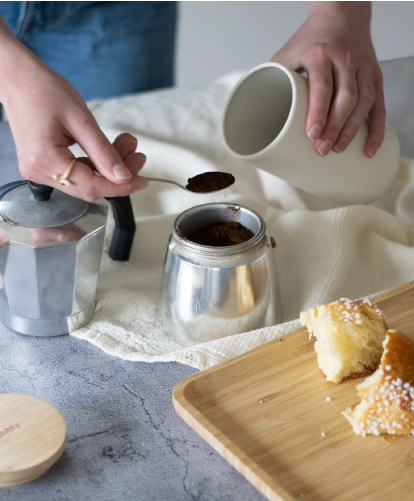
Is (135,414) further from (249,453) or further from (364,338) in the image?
(364,338)

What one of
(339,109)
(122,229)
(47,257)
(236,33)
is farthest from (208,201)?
(236,33)

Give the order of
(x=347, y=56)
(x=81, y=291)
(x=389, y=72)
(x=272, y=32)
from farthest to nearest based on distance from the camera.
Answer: (x=272, y=32) → (x=389, y=72) → (x=347, y=56) → (x=81, y=291)

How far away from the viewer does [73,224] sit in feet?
2.53

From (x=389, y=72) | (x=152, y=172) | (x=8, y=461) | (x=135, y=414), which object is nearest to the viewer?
(x=8, y=461)

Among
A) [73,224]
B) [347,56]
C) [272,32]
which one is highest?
[347,56]

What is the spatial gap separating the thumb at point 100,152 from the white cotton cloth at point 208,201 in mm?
260

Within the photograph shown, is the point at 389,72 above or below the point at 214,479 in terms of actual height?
above

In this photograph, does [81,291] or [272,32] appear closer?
[81,291]

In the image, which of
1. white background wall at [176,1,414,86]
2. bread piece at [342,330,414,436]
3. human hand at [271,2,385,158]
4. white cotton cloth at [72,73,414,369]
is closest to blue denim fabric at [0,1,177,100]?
white cotton cloth at [72,73,414,369]

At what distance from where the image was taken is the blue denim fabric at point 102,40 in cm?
133

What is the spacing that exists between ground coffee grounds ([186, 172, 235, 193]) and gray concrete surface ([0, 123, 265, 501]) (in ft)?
0.92

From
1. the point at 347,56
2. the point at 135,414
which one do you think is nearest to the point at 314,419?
the point at 135,414

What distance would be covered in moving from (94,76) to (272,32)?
5.31 ft

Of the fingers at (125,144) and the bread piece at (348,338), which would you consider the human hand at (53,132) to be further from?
the bread piece at (348,338)
